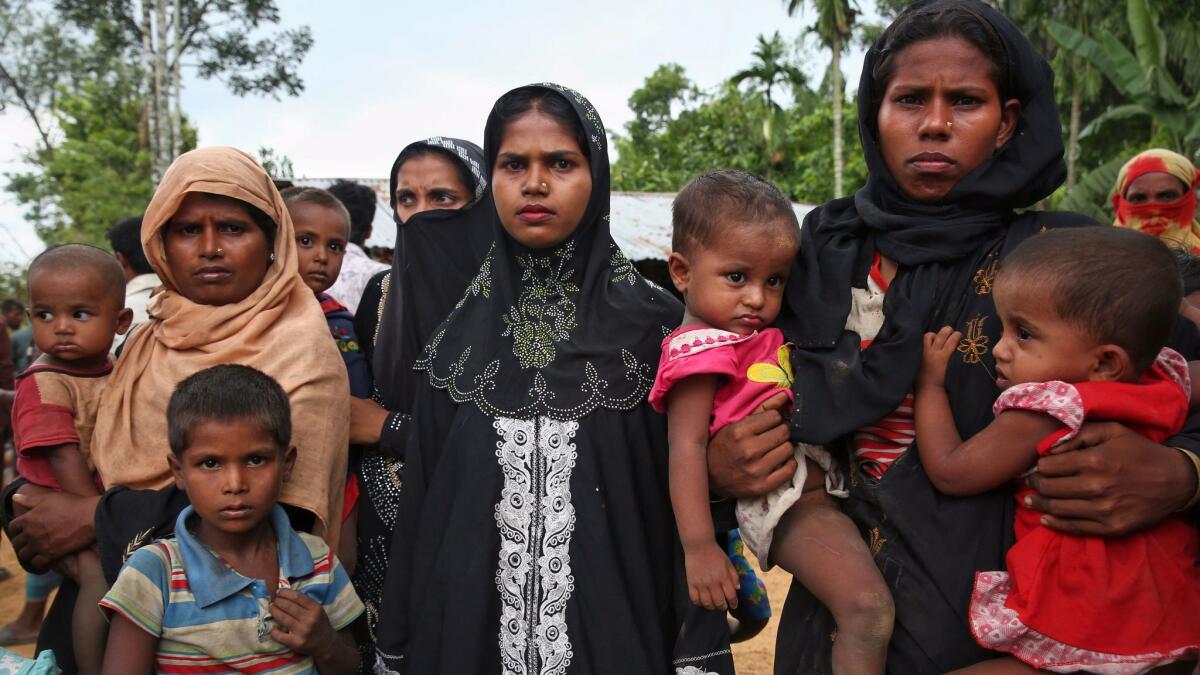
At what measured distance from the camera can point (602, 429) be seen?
2.20 meters

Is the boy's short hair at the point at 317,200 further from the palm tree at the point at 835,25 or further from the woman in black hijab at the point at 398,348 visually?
the palm tree at the point at 835,25

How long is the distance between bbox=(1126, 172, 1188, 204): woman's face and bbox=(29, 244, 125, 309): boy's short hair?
14.8ft

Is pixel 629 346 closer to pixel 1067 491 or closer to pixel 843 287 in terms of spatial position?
pixel 843 287

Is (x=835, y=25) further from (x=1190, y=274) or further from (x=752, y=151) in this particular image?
(x=1190, y=274)

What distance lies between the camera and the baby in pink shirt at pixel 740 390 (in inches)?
74.9

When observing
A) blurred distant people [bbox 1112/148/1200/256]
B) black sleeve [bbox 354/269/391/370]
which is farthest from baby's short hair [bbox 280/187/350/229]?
blurred distant people [bbox 1112/148/1200/256]

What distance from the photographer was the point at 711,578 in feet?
6.31

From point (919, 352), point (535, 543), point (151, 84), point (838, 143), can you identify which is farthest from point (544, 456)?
point (838, 143)

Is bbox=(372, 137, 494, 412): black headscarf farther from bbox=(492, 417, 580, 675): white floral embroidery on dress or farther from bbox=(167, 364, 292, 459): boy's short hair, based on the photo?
bbox=(492, 417, 580, 675): white floral embroidery on dress

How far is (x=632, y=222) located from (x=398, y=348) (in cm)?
1096

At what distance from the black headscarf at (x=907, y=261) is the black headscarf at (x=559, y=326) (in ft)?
1.46

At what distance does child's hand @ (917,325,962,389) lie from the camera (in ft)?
6.04

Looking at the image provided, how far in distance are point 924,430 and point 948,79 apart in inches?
30.3

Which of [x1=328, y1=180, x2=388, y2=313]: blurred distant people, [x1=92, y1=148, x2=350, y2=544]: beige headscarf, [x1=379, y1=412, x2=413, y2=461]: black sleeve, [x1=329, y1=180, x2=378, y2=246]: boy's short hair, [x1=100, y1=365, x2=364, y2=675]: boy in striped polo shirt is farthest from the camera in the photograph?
[x1=329, y1=180, x2=378, y2=246]: boy's short hair
